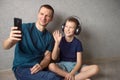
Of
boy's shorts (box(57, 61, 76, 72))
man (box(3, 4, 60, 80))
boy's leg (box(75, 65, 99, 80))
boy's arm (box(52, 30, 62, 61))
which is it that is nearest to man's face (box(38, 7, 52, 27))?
man (box(3, 4, 60, 80))

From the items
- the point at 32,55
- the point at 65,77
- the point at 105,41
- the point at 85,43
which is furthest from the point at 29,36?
the point at 105,41

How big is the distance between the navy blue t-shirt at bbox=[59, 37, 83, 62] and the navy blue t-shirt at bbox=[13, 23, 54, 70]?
0.12 meters

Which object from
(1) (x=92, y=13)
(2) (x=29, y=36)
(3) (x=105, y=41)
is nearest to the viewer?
(2) (x=29, y=36)

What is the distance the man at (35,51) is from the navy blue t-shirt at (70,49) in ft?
0.36

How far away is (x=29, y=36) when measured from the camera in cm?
154

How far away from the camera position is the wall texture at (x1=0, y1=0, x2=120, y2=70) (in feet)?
5.63

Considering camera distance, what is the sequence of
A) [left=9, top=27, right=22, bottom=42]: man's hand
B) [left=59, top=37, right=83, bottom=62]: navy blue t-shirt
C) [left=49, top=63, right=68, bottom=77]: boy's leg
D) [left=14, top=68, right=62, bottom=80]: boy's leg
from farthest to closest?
1. [left=59, top=37, right=83, bottom=62]: navy blue t-shirt
2. [left=49, top=63, right=68, bottom=77]: boy's leg
3. [left=14, top=68, right=62, bottom=80]: boy's leg
4. [left=9, top=27, right=22, bottom=42]: man's hand

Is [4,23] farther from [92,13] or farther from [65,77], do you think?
[92,13]

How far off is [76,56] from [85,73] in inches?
7.6

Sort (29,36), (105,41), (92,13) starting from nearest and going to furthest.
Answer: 1. (29,36)
2. (92,13)
3. (105,41)

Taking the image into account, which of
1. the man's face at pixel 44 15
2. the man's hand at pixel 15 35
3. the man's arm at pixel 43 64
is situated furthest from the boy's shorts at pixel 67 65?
the man's hand at pixel 15 35

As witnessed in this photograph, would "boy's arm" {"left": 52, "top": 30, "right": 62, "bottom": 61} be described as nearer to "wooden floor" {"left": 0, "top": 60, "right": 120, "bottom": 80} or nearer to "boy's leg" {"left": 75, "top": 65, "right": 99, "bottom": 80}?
"boy's leg" {"left": 75, "top": 65, "right": 99, "bottom": 80}

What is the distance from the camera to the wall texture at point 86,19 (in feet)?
5.63

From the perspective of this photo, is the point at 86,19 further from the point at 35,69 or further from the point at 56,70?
the point at 35,69
